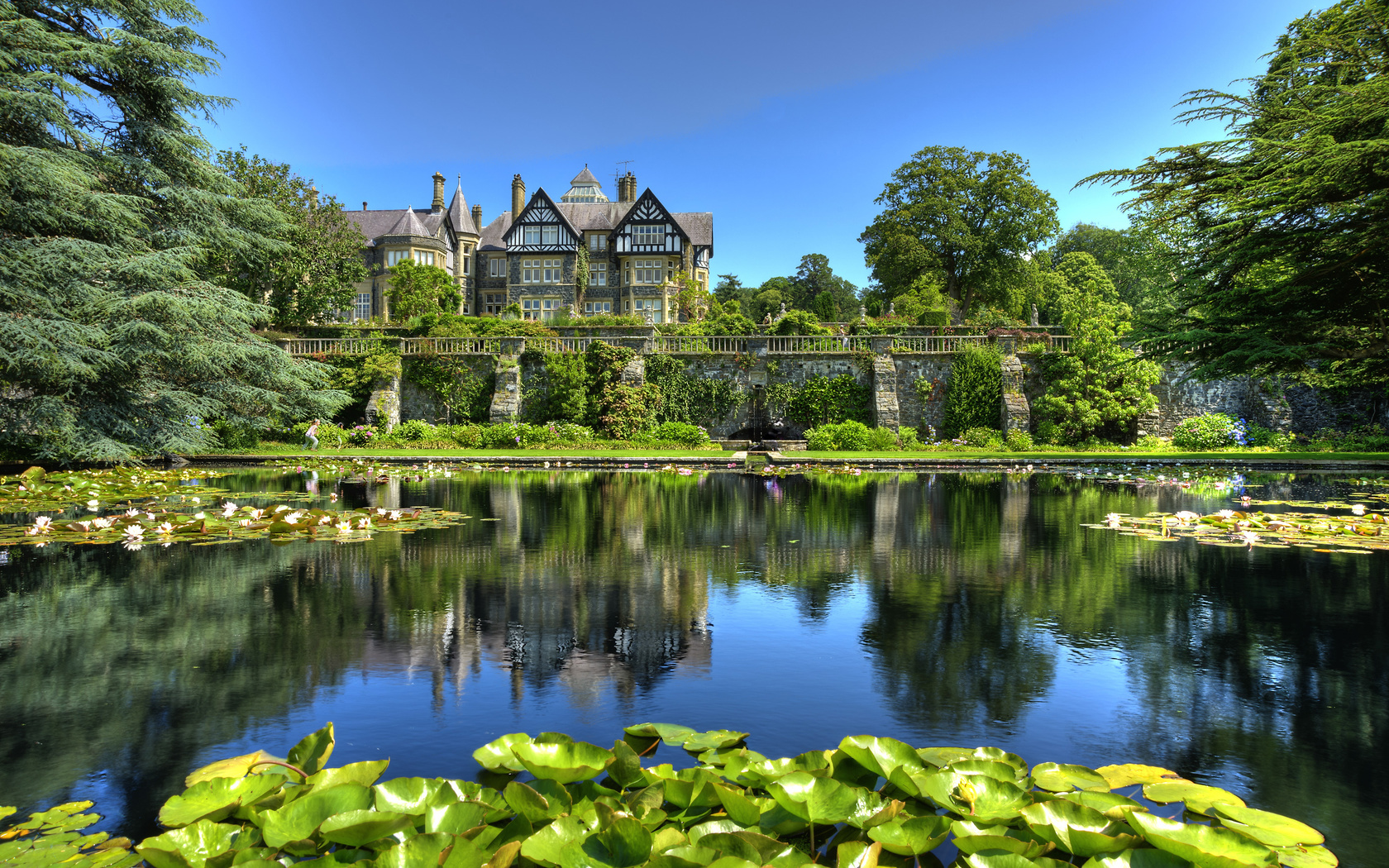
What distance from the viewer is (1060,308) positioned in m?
42.5

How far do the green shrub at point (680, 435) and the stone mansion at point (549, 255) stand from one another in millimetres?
26331

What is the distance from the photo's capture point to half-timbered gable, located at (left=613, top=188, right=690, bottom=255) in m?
53.1

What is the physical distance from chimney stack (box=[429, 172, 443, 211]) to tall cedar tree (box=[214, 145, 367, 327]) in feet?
72.7

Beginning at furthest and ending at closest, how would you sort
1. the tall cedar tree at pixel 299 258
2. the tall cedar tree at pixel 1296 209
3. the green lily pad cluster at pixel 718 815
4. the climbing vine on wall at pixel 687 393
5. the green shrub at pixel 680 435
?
the tall cedar tree at pixel 299 258 → the climbing vine on wall at pixel 687 393 → the green shrub at pixel 680 435 → the tall cedar tree at pixel 1296 209 → the green lily pad cluster at pixel 718 815

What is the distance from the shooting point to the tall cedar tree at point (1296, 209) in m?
13.7

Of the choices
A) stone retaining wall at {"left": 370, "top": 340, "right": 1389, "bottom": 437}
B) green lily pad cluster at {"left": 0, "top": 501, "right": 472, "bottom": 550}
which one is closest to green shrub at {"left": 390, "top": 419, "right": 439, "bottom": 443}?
stone retaining wall at {"left": 370, "top": 340, "right": 1389, "bottom": 437}

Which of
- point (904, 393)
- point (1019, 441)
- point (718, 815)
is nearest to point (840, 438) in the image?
point (904, 393)

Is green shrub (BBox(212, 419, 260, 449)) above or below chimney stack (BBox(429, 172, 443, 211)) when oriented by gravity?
below

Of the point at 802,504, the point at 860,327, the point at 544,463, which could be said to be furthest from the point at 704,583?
the point at 860,327

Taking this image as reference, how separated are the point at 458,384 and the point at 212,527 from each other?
19928 mm

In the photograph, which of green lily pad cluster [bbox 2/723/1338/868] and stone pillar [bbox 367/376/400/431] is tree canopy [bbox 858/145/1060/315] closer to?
stone pillar [bbox 367/376/400/431]

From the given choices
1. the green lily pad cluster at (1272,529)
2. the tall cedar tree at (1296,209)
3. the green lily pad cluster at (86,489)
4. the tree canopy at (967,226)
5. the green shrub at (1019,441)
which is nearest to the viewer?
the green lily pad cluster at (1272,529)

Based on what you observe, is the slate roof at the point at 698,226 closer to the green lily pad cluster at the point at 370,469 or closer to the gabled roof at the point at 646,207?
the gabled roof at the point at 646,207

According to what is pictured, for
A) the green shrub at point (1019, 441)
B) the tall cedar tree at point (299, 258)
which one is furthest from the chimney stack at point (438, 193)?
the green shrub at point (1019, 441)
